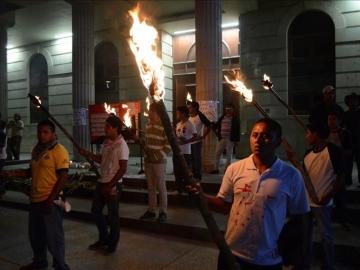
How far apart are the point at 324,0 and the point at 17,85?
626 inches

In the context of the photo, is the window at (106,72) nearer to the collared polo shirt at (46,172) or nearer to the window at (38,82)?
the window at (38,82)

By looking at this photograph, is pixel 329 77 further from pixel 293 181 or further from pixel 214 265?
pixel 293 181

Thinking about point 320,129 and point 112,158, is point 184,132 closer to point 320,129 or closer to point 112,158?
point 112,158

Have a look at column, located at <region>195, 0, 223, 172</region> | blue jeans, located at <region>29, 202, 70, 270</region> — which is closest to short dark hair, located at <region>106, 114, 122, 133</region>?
blue jeans, located at <region>29, 202, 70, 270</region>

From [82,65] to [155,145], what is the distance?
8480mm

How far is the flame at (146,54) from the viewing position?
224 cm

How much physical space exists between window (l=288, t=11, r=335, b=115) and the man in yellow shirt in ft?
31.9

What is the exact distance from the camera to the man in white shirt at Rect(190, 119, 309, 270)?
8.04 ft

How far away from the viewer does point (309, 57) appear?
12297mm

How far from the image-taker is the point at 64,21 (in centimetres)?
1580

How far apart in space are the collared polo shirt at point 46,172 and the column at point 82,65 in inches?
369

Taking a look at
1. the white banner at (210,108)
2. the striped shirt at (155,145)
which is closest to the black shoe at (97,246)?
the striped shirt at (155,145)

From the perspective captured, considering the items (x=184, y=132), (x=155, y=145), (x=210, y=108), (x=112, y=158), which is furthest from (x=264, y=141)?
(x=210, y=108)

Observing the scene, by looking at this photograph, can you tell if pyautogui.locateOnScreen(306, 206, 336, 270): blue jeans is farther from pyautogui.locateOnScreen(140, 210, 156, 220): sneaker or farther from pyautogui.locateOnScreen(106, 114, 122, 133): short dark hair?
pyautogui.locateOnScreen(140, 210, 156, 220): sneaker
